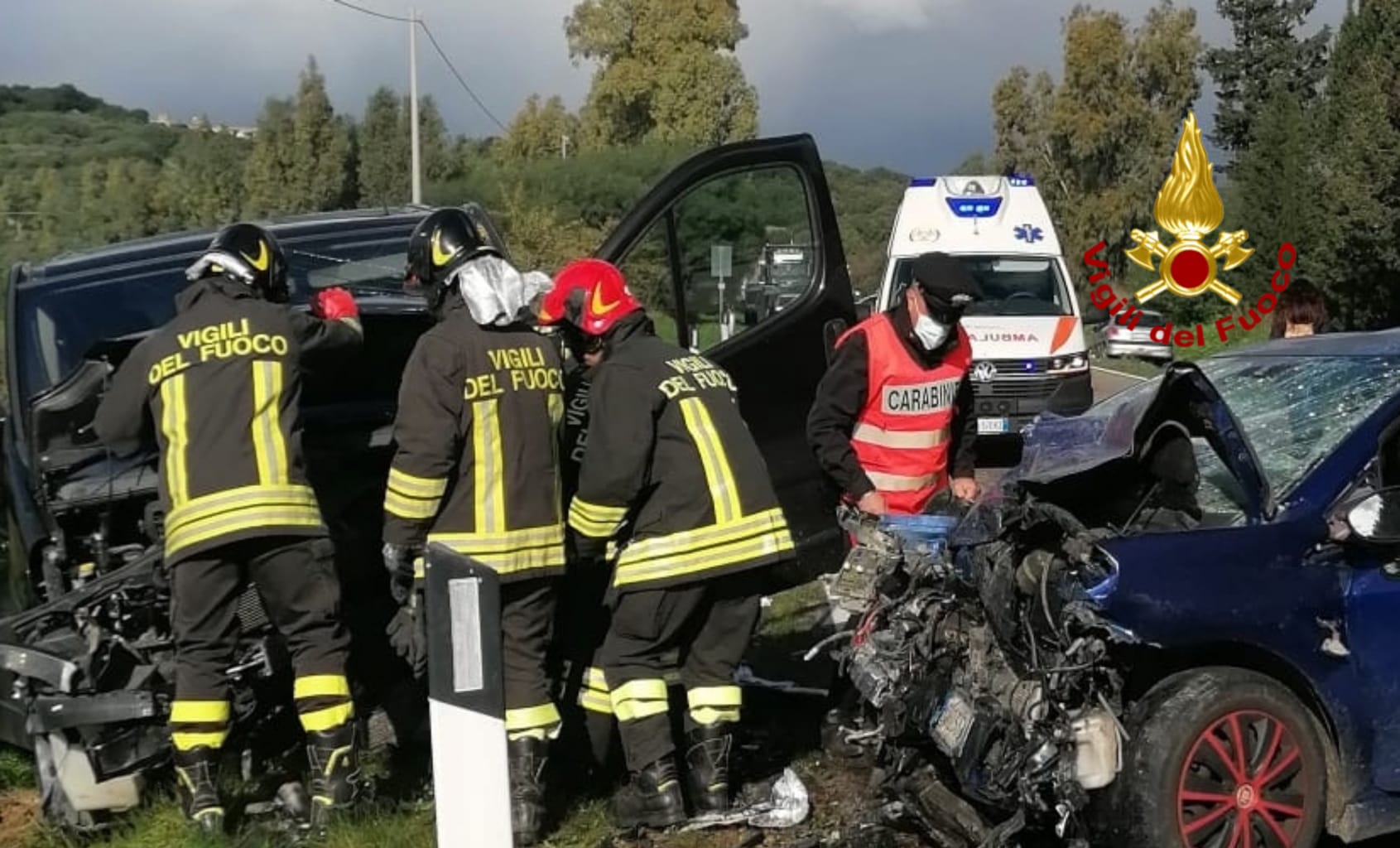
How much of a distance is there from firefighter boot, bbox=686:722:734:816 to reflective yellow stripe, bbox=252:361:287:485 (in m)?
1.61

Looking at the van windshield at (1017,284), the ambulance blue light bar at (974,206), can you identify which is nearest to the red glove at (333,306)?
the van windshield at (1017,284)

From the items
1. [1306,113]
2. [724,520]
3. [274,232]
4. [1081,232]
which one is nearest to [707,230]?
[724,520]

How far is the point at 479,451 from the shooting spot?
15.9 feet

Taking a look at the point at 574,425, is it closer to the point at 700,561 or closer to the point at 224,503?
the point at 700,561

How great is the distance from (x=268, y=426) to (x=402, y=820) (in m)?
1.36

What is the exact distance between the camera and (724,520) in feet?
15.8

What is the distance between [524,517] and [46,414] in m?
1.89

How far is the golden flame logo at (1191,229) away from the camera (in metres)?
25.9

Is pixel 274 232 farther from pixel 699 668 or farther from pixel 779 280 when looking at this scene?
pixel 699 668

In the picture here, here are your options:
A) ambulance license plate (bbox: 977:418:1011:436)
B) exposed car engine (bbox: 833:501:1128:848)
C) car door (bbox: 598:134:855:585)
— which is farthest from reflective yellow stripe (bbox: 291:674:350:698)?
ambulance license plate (bbox: 977:418:1011:436)

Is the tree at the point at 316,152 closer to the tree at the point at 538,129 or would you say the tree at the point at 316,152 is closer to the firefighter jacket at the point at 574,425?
the tree at the point at 538,129

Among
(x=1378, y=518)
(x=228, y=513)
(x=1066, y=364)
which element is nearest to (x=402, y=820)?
(x=228, y=513)

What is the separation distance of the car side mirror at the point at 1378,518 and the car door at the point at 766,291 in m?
2.35

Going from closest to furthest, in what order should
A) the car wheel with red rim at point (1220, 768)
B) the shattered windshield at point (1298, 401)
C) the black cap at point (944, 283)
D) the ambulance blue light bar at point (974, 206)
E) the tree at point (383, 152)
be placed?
the car wheel with red rim at point (1220, 768) < the shattered windshield at point (1298, 401) < the black cap at point (944, 283) < the ambulance blue light bar at point (974, 206) < the tree at point (383, 152)
